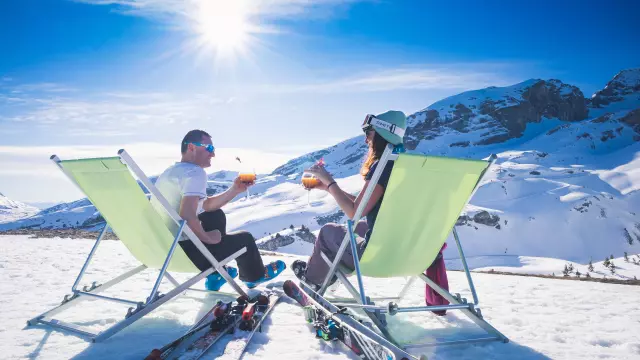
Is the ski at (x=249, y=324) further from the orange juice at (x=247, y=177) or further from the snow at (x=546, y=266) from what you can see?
the snow at (x=546, y=266)

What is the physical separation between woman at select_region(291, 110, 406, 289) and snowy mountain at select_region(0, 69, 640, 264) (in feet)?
5.63

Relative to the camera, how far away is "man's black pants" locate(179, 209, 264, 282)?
3984 millimetres

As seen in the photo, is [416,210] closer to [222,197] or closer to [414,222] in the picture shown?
[414,222]

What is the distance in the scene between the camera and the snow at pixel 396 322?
3053mm

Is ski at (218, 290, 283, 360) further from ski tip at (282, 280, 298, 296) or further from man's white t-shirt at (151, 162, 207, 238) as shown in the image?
man's white t-shirt at (151, 162, 207, 238)

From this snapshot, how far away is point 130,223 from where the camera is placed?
3938mm

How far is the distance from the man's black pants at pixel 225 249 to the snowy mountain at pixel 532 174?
1.48 metres

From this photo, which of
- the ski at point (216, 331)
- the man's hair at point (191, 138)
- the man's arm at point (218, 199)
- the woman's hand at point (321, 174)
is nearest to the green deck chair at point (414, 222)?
the woman's hand at point (321, 174)

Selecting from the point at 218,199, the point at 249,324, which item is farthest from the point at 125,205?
the point at 249,324

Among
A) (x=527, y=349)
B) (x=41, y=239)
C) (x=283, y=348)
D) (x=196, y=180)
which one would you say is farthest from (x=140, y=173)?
(x=41, y=239)

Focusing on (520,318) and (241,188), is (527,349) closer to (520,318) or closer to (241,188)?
(520,318)

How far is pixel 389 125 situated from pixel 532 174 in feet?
250

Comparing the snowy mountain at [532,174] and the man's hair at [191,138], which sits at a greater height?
the snowy mountain at [532,174]

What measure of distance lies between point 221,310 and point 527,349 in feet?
8.71
